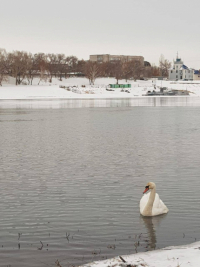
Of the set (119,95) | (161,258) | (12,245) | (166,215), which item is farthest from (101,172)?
(119,95)

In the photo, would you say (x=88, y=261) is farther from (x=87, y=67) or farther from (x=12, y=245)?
(x=87, y=67)

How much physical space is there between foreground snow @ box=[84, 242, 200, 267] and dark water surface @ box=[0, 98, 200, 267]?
0.86 meters

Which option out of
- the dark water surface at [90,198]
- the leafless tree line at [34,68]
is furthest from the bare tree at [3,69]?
the dark water surface at [90,198]

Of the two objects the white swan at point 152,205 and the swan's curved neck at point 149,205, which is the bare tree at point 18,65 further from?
the swan's curved neck at point 149,205

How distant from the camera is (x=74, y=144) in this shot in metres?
29.2

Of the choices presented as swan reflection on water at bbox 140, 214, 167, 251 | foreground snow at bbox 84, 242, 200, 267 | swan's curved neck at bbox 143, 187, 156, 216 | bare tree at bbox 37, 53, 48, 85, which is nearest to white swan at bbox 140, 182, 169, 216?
swan's curved neck at bbox 143, 187, 156, 216

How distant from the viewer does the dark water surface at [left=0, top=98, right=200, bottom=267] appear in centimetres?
1077

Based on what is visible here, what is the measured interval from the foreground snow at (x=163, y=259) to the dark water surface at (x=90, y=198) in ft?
2.81

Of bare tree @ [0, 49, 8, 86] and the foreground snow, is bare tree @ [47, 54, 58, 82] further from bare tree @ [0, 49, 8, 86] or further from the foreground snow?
the foreground snow

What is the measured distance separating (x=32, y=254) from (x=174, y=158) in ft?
45.4

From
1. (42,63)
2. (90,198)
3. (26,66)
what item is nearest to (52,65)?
(42,63)

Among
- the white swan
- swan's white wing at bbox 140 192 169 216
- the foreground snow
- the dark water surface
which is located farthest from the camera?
swan's white wing at bbox 140 192 169 216

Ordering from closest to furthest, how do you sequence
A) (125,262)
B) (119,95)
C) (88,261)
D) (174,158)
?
(125,262), (88,261), (174,158), (119,95)

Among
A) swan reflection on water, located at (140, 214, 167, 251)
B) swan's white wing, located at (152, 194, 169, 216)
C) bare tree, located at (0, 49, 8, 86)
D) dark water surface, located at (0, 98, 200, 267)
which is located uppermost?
bare tree, located at (0, 49, 8, 86)
